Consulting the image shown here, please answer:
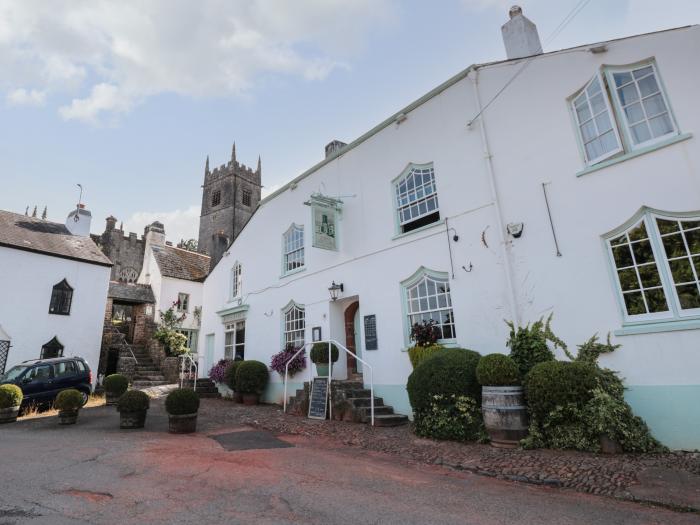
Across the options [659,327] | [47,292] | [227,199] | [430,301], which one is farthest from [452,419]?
[227,199]

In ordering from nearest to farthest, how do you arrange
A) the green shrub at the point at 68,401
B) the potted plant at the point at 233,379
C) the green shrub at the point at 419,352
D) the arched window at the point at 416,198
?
the green shrub at the point at 419,352
the green shrub at the point at 68,401
the arched window at the point at 416,198
the potted plant at the point at 233,379

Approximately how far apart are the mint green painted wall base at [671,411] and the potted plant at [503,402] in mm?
1860

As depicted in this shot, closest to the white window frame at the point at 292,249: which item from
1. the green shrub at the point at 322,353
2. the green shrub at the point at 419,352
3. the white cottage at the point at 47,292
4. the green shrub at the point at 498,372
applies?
the green shrub at the point at 322,353

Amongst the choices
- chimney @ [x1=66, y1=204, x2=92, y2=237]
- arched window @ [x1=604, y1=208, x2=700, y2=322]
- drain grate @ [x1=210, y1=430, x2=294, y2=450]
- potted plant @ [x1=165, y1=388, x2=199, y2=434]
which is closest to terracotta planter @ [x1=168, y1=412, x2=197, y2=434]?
potted plant @ [x1=165, y1=388, x2=199, y2=434]

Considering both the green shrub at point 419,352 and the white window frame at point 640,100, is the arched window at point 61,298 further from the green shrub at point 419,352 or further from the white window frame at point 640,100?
the white window frame at point 640,100

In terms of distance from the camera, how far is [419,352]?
9.33 metres

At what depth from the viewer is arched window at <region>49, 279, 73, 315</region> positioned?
17.7 metres

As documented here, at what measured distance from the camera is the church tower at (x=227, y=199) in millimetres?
49844

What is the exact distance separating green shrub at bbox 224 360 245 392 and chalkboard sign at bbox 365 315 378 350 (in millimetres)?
5826

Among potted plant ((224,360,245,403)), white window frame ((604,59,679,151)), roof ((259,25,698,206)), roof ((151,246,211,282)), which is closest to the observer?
white window frame ((604,59,679,151))

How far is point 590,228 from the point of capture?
7488mm

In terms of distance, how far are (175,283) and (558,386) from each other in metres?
22.9

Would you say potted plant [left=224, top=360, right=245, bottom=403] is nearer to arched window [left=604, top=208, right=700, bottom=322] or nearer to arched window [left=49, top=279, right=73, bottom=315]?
arched window [left=49, top=279, right=73, bottom=315]

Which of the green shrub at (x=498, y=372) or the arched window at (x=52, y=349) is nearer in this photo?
the green shrub at (x=498, y=372)
